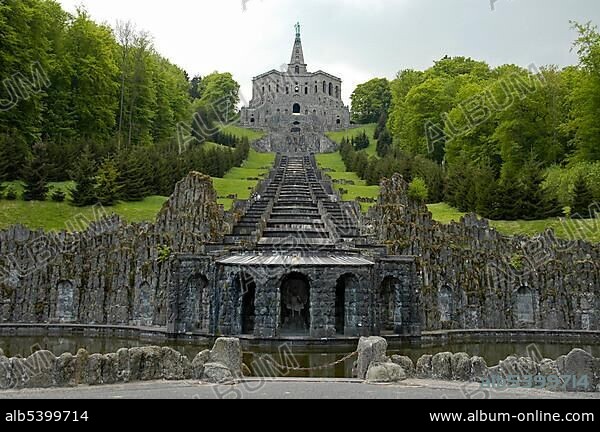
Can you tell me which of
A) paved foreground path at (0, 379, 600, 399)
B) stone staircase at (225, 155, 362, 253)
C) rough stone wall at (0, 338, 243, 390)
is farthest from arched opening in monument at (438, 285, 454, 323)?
rough stone wall at (0, 338, 243, 390)

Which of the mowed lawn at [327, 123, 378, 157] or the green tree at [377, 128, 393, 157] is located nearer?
the green tree at [377, 128, 393, 157]

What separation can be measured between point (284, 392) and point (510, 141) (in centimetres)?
4481

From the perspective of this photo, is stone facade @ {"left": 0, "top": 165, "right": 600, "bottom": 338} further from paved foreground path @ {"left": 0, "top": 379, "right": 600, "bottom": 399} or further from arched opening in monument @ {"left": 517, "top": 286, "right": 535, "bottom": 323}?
paved foreground path @ {"left": 0, "top": 379, "right": 600, "bottom": 399}

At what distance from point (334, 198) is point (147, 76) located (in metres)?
27.6

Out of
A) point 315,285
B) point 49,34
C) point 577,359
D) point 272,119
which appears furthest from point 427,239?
point 272,119

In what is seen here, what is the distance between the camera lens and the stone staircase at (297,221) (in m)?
29.6

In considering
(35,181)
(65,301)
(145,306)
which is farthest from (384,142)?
(65,301)

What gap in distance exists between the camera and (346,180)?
200 ft

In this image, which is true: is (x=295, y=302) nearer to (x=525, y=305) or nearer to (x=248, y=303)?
(x=248, y=303)

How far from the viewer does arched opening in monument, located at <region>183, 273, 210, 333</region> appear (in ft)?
87.0

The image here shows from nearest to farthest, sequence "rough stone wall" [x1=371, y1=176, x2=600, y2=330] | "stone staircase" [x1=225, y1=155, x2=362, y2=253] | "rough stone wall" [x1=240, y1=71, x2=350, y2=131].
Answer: "stone staircase" [x1=225, y1=155, x2=362, y2=253], "rough stone wall" [x1=371, y1=176, x2=600, y2=330], "rough stone wall" [x1=240, y1=71, x2=350, y2=131]

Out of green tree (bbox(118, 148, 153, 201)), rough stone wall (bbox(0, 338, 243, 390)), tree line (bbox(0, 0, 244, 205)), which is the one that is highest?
tree line (bbox(0, 0, 244, 205))

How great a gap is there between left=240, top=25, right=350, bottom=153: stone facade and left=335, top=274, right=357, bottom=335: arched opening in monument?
81.6 meters

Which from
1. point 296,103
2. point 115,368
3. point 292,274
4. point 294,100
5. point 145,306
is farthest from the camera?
point 294,100
